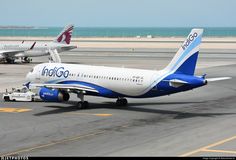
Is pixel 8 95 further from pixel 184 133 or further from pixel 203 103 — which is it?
pixel 184 133

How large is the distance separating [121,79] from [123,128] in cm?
852

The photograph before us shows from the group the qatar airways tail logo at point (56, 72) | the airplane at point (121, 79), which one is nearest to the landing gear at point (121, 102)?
the airplane at point (121, 79)

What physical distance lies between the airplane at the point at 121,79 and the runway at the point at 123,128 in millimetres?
1431

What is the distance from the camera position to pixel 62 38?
102062 mm

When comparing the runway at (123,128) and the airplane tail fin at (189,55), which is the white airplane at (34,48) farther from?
the airplane tail fin at (189,55)

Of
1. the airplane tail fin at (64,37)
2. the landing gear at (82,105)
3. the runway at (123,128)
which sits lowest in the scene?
the runway at (123,128)

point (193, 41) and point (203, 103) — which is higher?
point (193, 41)

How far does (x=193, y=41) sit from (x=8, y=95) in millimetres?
19805

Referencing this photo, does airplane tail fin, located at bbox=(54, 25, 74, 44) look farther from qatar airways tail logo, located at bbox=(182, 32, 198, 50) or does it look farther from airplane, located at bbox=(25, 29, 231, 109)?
qatar airways tail logo, located at bbox=(182, 32, 198, 50)

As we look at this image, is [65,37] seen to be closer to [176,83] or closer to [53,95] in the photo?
[53,95]

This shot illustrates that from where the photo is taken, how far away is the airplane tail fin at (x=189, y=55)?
38.9 m

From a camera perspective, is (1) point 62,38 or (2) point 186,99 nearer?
(2) point 186,99

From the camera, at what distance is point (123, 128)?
111 ft

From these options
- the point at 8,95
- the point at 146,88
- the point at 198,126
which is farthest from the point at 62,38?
the point at 198,126
